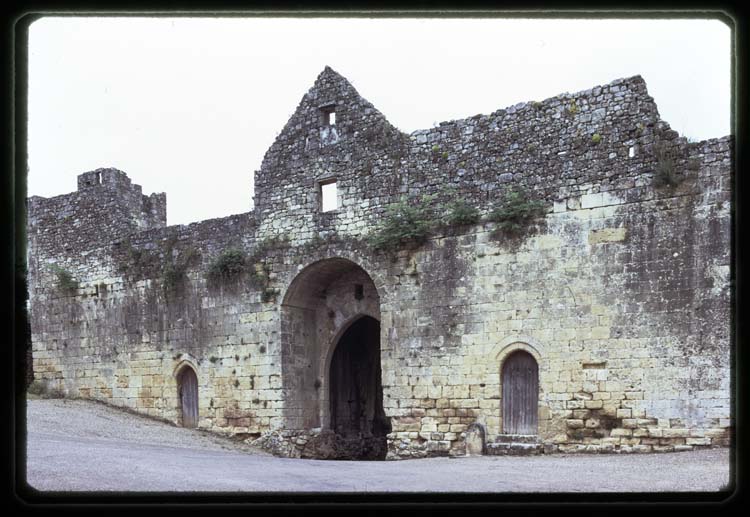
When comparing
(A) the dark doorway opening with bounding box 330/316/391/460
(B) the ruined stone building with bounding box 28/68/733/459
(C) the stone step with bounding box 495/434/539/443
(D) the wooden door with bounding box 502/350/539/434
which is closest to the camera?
(B) the ruined stone building with bounding box 28/68/733/459

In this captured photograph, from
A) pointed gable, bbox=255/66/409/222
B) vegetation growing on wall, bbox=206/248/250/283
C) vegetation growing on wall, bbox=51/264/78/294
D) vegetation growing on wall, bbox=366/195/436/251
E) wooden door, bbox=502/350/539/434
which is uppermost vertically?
pointed gable, bbox=255/66/409/222

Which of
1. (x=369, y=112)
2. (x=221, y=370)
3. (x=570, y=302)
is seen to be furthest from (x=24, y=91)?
(x=221, y=370)

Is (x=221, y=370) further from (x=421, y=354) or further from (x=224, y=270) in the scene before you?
(x=421, y=354)

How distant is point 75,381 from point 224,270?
5362 mm

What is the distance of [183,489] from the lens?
29.1 ft

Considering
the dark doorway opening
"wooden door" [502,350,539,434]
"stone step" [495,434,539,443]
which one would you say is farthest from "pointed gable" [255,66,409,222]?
"stone step" [495,434,539,443]

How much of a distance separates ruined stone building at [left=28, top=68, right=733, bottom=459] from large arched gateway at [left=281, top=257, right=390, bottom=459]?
0.17ft

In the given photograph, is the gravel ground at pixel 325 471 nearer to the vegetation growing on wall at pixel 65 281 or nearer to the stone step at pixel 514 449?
the stone step at pixel 514 449

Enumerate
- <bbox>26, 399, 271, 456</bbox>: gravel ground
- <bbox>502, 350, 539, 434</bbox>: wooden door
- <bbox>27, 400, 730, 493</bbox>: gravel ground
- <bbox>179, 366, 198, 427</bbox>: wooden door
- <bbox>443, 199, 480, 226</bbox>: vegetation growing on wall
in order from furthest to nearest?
<bbox>179, 366, 198, 427</bbox>: wooden door < <bbox>26, 399, 271, 456</bbox>: gravel ground < <bbox>443, 199, 480, 226</bbox>: vegetation growing on wall < <bbox>502, 350, 539, 434</bbox>: wooden door < <bbox>27, 400, 730, 493</bbox>: gravel ground

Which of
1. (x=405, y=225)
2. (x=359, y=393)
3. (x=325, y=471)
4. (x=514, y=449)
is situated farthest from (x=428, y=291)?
(x=359, y=393)

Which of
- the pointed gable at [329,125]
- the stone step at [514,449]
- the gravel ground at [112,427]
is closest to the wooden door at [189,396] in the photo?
the gravel ground at [112,427]

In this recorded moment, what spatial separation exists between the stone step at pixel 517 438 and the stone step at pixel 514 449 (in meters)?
0.06

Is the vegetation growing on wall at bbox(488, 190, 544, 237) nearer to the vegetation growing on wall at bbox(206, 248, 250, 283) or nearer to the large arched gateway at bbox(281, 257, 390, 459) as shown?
the large arched gateway at bbox(281, 257, 390, 459)

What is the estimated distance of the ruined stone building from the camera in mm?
12211
